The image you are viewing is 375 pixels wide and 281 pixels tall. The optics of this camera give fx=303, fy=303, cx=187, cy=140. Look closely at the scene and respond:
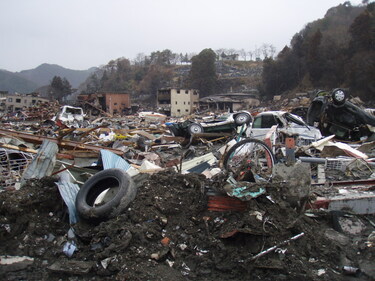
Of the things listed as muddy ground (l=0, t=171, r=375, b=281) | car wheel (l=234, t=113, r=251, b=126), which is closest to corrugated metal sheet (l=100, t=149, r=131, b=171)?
muddy ground (l=0, t=171, r=375, b=281)

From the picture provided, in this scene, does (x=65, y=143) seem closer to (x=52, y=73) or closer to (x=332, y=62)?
(x=332, y=62)

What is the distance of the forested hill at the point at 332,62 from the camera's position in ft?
107

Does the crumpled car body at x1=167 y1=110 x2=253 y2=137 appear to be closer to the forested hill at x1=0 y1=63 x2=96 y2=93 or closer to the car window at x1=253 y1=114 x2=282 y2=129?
the car window at x1=253 y1=114 x2=282 y2=129

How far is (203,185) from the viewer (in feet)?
13.1

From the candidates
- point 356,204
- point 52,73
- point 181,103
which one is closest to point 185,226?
point 356,204

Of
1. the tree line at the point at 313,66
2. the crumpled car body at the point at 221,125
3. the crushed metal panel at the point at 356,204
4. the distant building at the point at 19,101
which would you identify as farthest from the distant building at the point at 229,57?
the crushed metal panel at the point at 356,204

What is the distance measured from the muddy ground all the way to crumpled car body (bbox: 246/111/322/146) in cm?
451

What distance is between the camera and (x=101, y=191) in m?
4.55

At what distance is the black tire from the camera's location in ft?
12.5

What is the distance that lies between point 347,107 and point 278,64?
4047 centimetres

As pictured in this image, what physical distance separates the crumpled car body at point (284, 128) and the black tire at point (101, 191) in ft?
16.3

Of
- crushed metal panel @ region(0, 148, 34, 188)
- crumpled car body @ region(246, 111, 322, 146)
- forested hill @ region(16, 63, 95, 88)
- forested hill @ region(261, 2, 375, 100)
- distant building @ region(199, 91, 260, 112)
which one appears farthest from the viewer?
forested hill @ region(16, 63, 95, 88)

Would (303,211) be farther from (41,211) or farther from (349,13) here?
(349,13)

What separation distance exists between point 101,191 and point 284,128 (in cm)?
574
